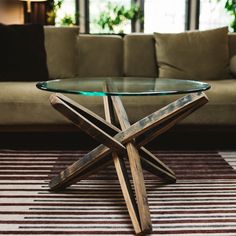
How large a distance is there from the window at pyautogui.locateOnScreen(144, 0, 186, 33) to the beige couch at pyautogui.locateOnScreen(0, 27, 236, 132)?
3.38 m

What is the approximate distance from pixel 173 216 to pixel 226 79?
1437mm

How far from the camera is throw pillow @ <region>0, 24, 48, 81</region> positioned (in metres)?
2.45

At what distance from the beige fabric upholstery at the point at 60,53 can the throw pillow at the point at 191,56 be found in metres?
0.57

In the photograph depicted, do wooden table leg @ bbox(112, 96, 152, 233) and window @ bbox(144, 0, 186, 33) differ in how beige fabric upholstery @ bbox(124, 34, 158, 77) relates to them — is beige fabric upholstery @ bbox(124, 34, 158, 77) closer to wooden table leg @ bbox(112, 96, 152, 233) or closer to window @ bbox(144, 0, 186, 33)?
wooden table leg @ bbox(112, 96, 152, 233)

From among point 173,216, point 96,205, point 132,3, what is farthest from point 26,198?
point 132,3

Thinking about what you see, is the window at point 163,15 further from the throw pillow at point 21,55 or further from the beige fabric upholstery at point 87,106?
the beige fabric upholstery at point 87,106

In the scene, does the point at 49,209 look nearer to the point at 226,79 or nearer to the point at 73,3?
the point at 226,79

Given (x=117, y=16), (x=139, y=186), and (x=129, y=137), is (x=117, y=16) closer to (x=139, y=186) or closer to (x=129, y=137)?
(x=129, y=137)

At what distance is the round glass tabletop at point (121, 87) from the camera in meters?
1.47

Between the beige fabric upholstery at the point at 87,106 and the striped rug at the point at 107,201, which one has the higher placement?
the beige fabric upholstery at the point at 87,106

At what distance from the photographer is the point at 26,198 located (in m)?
1.63

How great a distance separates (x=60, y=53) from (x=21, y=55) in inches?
10.7

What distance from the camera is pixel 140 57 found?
8.80 feet

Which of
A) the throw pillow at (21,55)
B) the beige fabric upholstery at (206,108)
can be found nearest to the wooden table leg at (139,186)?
the beige fabric upholstery at (206,108)
